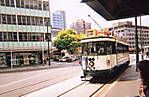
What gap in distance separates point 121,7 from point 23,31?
36.2 m

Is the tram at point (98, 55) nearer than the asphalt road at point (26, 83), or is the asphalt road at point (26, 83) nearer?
the asphalt road at point (26, 83)

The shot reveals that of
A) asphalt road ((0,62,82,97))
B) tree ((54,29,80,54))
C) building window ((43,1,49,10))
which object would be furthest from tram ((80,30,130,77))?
tree ((54,29,80,54))

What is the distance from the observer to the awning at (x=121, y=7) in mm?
5954

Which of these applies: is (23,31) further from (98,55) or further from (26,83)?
(98,55)

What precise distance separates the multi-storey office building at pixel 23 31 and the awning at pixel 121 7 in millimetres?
32716

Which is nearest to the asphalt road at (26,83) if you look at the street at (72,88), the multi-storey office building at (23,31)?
the street at (72,88)

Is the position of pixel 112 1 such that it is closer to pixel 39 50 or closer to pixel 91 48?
pixel 91 48

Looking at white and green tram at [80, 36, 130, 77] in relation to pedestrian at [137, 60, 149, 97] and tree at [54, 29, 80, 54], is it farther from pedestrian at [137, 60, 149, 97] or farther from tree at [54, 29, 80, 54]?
tree at [54, 29, 80, 54]

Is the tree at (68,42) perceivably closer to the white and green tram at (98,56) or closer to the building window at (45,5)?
the building window at (45,5)

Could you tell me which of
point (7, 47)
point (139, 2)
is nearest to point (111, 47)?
point (139, 2)

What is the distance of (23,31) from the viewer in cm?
4084

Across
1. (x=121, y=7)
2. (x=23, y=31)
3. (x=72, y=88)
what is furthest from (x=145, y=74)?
(x=23, y=31)

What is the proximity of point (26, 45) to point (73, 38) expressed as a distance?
20.2 metres

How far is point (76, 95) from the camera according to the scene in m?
9.93
